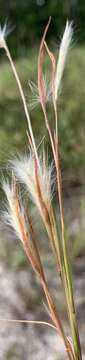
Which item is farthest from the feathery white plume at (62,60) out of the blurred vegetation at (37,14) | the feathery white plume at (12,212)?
the blurred vegetation at (37,14)

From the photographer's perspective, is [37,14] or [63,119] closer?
[63,119]

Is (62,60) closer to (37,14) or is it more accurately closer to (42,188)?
(42,188)

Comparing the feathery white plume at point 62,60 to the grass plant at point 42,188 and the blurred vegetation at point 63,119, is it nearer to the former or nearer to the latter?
the grass plant at point 42,188

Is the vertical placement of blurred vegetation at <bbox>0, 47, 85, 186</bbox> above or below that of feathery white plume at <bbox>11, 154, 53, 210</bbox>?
below

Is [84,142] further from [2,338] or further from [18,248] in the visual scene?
[2,338]

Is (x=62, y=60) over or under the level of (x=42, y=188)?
over

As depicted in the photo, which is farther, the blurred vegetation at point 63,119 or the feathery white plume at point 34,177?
the blurred vegetation at point 63,119

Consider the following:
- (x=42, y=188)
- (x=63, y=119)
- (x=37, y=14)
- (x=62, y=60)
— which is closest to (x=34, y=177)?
(x=42, y=188)

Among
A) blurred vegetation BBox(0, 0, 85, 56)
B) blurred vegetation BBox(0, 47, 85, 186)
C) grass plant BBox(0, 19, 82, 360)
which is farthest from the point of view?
blurred vegetation BBox(0, 0, 85, 56)

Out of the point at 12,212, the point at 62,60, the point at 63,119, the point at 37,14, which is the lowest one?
Result: the point at 37,14

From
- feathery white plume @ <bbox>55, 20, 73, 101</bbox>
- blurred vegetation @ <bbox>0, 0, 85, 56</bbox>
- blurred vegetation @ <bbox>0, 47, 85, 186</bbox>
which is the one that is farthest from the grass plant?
blurred vegetation @ <bbox>0, 0, 85, 56</bbox>

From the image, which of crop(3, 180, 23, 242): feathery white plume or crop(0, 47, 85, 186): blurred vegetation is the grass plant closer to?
crop(3, 180, 23, 242): feathery white plume

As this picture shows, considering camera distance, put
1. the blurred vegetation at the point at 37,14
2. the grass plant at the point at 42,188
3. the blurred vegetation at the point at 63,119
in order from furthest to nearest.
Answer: the blurred vegetation at the point at 37,14 → the blurred vegetation at the point at 63,119 → the grass plant at the point at 42,188

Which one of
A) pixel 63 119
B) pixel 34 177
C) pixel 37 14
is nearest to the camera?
pixel 34 177
